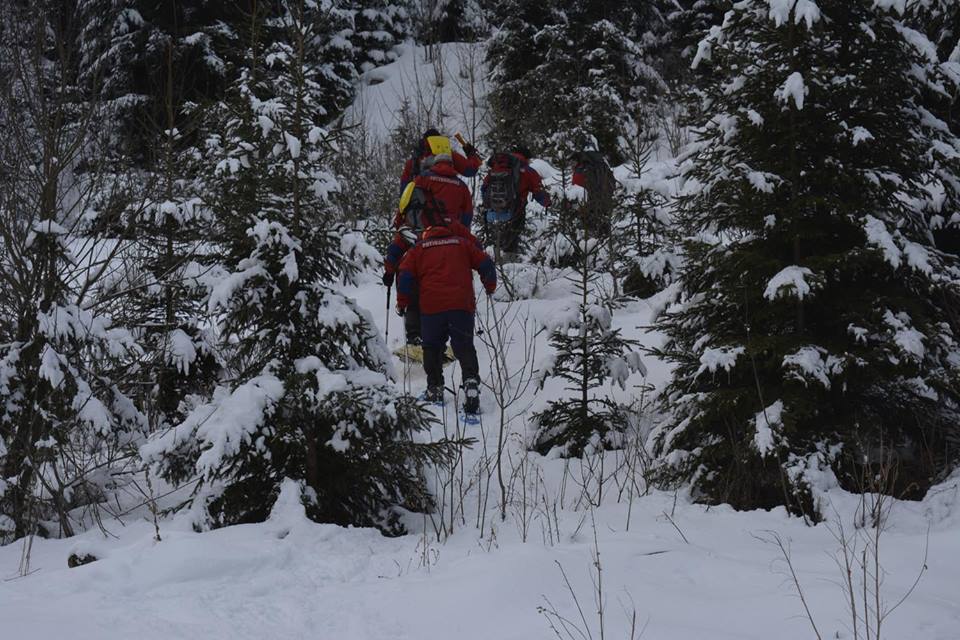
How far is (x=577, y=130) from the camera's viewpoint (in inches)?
482

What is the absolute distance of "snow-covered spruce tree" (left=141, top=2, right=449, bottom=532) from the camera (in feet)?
13.7

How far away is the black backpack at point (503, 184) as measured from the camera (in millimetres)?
9781

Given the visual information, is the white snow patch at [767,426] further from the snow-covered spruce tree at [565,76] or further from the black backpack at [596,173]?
the snow-covered spruce tree at [565,76]

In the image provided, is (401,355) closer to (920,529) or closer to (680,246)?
(680,246)

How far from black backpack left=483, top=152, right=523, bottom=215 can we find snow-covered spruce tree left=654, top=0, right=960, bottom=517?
4916 millimetres

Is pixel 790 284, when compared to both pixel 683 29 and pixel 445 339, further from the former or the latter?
pixel 683 29

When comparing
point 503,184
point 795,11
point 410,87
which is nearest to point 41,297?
point 795,11

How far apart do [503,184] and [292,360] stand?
585 centimetres

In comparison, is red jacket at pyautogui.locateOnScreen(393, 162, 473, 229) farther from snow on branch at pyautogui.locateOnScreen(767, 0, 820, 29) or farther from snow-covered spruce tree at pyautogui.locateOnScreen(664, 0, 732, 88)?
snow-covered spruce tree at pyautogui.locateOnScreen(664, 0, 732, 88)

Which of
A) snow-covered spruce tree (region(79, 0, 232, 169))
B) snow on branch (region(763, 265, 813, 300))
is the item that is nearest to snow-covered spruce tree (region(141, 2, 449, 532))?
snow-covered spruce tree (region(79, 0, 232, 169))

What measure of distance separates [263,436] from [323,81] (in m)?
20.3

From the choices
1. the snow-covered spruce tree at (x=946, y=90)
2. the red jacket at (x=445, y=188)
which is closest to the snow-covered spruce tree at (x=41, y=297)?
the red jacket at (x=445, y=188)

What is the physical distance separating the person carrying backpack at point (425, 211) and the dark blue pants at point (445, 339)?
31cm

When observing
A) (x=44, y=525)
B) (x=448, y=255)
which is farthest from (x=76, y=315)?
(x=448, y=255)
